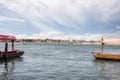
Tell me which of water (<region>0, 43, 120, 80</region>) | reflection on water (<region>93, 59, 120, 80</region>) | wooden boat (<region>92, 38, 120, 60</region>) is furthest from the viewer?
wooden boat (<region>92, 38, 120, 60</region>)

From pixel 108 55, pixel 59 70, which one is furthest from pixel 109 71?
pixel 108 55

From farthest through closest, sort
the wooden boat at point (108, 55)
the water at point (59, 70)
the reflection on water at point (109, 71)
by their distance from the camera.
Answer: the wooden boat at point (108, 55), the reflection on water at point (109, 71), the water at point (59, 70)

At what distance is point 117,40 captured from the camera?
45.4 meters

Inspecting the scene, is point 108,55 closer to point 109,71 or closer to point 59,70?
point 109,71

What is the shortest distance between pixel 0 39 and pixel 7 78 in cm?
2000

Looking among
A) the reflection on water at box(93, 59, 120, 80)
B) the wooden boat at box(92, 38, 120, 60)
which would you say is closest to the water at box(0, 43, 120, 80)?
the reflection on water at box(93, 59, 120, 80)

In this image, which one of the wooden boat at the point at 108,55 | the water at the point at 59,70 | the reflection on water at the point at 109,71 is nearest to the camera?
the water at the point at 59,70

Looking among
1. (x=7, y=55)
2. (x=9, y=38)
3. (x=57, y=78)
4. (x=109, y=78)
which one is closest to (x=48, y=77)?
(x=57, y=78)

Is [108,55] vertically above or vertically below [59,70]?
above

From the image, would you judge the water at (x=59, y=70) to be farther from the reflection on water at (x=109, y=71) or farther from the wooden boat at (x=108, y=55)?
the wooden boat at (x=108, y=55)

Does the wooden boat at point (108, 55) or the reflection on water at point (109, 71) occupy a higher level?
the wooden boat at point (108, 55)

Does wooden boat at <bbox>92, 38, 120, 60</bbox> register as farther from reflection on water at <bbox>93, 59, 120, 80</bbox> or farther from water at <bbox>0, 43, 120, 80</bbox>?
water at <bbox>0, 43, 120, 80</bbox>

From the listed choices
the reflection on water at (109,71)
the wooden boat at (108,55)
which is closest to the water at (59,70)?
the reflection on water at (109,71)

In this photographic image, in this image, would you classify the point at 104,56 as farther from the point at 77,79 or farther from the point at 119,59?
the point at 77,79
